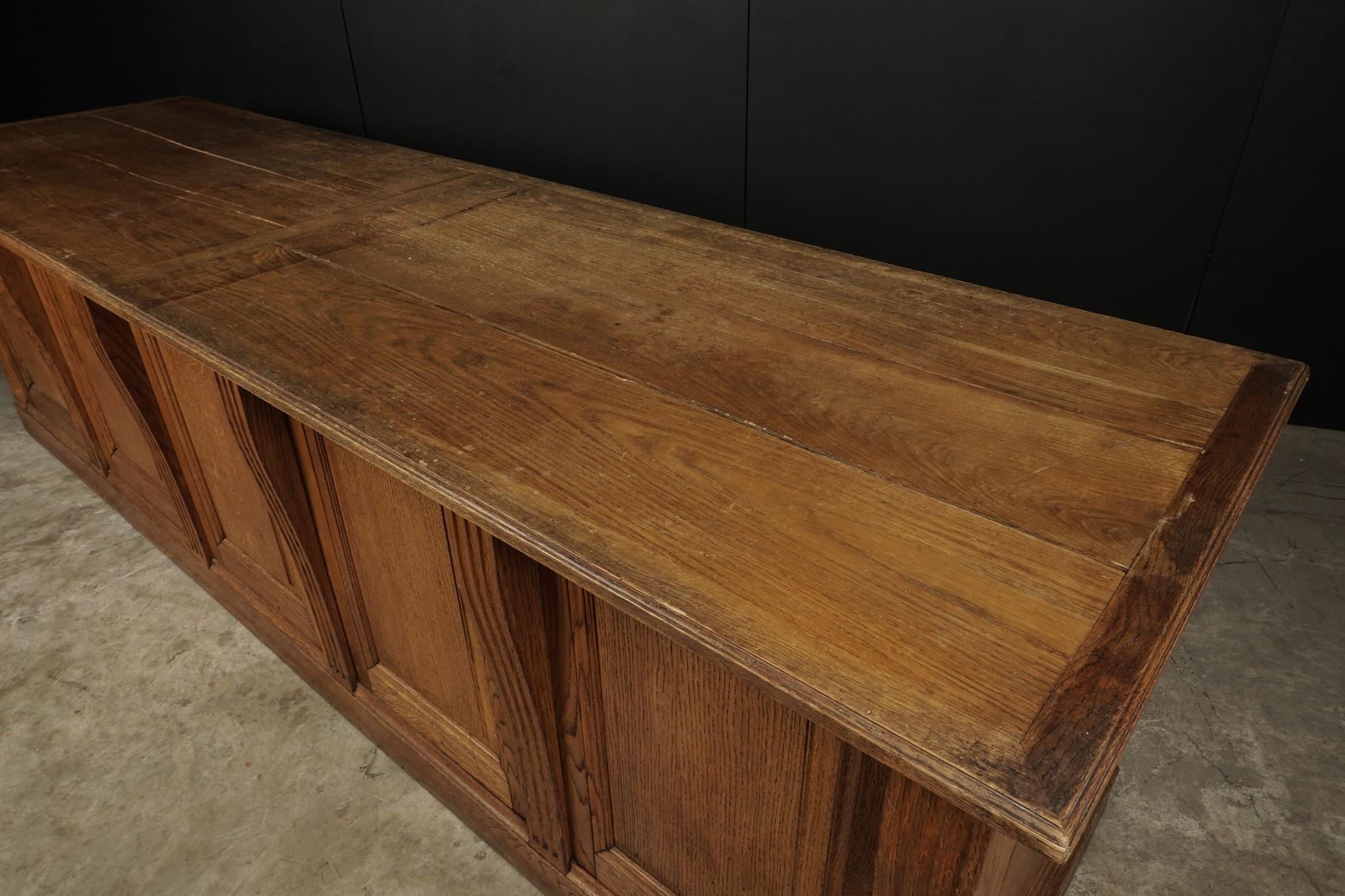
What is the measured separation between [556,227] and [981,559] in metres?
1.10

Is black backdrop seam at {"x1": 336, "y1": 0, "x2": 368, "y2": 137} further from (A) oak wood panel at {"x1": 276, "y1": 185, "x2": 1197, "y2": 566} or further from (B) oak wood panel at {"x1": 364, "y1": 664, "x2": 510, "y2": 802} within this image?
(B) oak wood panel at {"x1": 364, "y1": 664, "x2": 510, "y2": 802}

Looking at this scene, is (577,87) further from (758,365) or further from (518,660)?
(518,660)

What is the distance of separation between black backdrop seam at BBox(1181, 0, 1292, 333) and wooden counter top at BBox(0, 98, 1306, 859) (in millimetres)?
1272

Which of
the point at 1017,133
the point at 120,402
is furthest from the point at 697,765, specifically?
the point at 1017,133

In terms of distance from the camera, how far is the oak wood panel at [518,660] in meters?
1.16

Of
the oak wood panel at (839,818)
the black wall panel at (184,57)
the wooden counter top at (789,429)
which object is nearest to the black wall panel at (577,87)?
the black wall panel at (184,57)

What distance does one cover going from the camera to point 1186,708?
1.82 metres

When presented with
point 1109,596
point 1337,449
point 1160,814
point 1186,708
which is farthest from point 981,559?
point 1337,449

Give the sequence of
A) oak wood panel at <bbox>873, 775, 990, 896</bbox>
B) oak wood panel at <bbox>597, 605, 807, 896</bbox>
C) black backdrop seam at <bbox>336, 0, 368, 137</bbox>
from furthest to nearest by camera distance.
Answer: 1. black backdrop seam at <bbox>336, 0, 368, 137</bbox>
2. oak wood panel at <bbox>597, 605, 807, 896</bbox>
3. oak wood panel at <bbox>873, 775, 990, 896</bbox>

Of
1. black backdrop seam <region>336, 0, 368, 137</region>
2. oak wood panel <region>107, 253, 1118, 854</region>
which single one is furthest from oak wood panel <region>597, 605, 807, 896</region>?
black backdrop seam <region>336, 0, 368, 137</region>

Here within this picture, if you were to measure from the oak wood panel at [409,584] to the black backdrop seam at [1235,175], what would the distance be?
207 cm

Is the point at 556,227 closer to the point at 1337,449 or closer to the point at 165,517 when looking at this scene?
the point at 165,517

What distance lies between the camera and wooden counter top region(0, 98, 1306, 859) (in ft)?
2.47

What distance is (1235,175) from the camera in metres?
2.24
